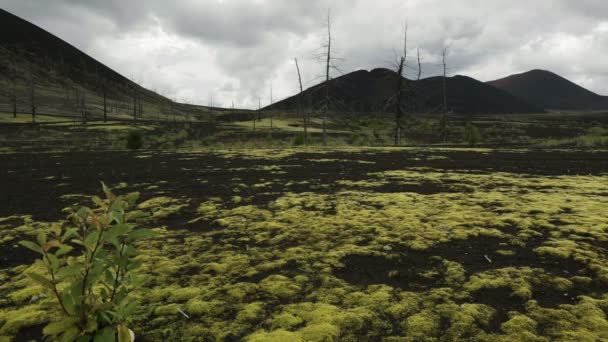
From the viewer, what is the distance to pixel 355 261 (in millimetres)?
5285

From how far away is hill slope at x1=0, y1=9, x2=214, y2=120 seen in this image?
11094 cm

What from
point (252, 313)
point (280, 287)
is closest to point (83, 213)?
point (252, 313)

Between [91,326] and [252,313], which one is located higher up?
[91,326]

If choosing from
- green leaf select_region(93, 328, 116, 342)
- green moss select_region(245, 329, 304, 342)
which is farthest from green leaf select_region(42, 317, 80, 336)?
green moss select_region(245, 329, 304, 342)

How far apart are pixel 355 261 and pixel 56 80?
584ft

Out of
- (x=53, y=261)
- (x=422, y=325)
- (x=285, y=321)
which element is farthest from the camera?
(x=285, y=321)

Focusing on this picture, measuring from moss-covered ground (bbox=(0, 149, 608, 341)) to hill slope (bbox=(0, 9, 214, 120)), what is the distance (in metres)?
108

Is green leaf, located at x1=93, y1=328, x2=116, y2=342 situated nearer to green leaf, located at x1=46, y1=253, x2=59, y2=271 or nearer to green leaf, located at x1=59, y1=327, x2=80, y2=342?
green leaf, located at x1=59, y1=327, x2=80, y2=342

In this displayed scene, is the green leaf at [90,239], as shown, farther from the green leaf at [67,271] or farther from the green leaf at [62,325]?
the green leaf at [62,325]

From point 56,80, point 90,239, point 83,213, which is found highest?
point 56,80

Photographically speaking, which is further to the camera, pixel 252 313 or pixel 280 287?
pixel 280 287

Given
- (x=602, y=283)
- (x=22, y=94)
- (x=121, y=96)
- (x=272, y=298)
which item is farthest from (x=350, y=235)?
(x=121, y=96)

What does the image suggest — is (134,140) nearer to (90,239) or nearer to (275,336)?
(275,336)

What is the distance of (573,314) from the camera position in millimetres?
3715
